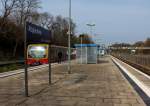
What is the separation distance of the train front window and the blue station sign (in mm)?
24896

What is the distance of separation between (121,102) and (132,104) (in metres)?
0.43

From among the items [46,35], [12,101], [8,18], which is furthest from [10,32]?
[12,101]

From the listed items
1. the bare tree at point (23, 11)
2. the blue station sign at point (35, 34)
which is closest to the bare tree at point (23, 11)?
the bare tree at point (23, 11)

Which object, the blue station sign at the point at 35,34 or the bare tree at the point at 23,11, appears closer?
the blue station sign at the point at 35,34

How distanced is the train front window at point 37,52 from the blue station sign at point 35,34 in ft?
81.7

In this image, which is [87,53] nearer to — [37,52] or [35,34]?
[37,52]

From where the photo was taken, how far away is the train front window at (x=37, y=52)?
39.9 metres

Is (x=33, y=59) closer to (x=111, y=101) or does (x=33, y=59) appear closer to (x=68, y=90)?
(x=68, y=90)

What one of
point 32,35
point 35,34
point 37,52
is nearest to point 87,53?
point 37,52

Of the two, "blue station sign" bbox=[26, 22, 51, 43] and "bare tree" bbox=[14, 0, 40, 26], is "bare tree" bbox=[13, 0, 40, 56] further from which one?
"blue station sign" bbox=[26, 22, 51, 43]

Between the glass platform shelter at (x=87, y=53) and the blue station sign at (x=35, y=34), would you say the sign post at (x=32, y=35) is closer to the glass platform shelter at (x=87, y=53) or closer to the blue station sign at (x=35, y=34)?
the blue station sign at (x=35, y=34)

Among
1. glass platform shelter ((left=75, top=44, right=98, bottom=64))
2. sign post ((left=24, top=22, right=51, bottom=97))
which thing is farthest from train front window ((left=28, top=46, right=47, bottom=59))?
sign post ((left=24, top=22, right=51, bottom=97))

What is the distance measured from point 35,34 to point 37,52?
2831 cm

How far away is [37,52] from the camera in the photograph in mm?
40906
